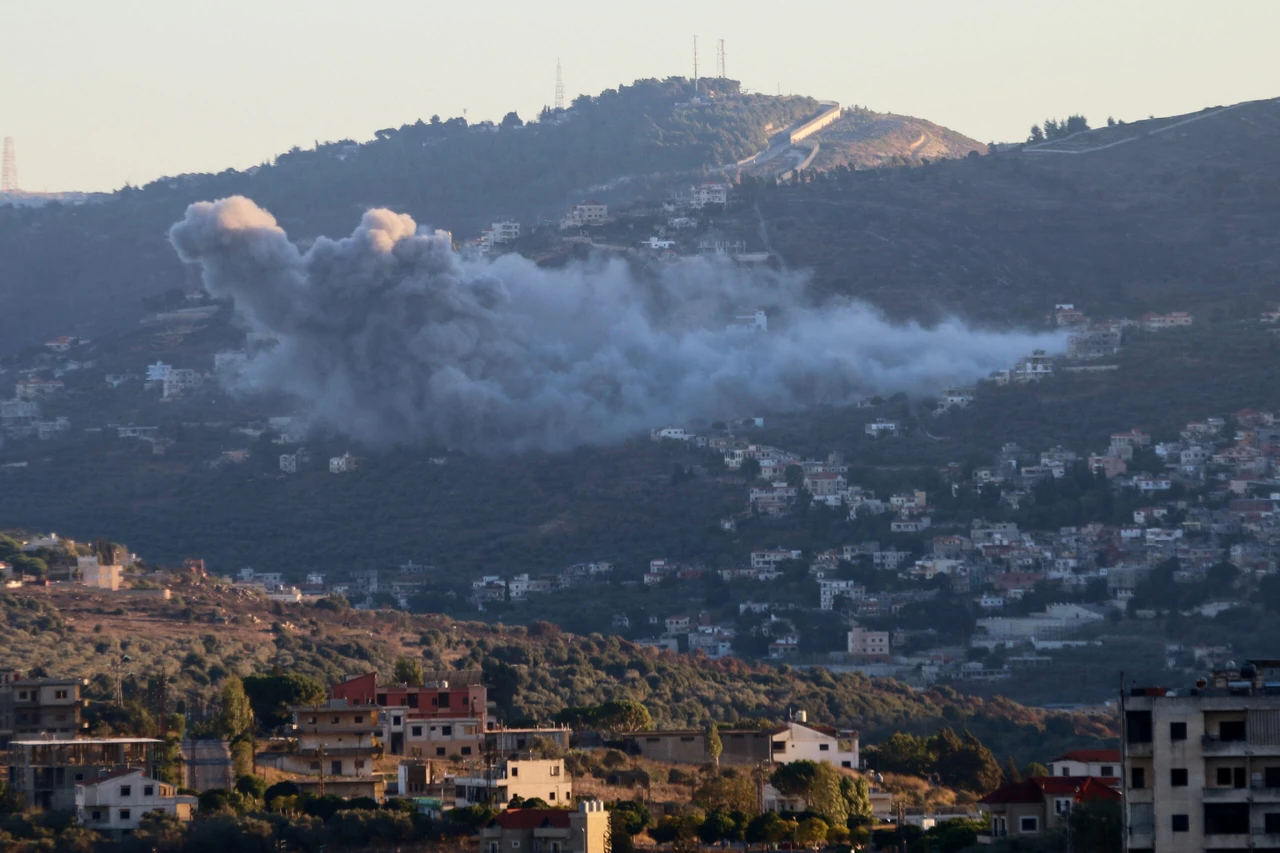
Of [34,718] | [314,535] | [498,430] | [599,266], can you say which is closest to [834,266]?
[599,266]

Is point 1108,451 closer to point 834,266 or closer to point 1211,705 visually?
point 834,266

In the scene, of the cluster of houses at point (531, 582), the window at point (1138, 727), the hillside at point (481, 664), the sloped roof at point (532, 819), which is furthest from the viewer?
the cluster of houses at point (531, 582)

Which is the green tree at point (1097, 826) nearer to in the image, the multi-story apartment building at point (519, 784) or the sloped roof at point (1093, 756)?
the sloped roof at point (1093, 756)

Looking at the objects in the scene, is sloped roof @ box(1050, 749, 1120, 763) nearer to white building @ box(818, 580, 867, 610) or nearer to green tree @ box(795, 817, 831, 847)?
green tree @ box(795, 817, 831, 847)

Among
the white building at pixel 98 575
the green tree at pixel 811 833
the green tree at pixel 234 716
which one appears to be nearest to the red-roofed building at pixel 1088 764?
the green tree at pixel 811 833

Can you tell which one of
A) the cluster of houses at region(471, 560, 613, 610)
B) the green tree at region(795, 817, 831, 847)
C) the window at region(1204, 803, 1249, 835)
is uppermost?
the cluster of houses at region(471, 560, 613, 610)

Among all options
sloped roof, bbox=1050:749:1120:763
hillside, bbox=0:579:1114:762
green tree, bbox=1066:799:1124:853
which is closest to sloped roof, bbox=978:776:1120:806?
green tree, bbox=1066:799:1124:853

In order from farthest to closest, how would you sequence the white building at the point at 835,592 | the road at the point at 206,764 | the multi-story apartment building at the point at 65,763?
the white building at the point at 835,592
the road at the point at 206,764
the multi-story apartment building at the point at 65,763

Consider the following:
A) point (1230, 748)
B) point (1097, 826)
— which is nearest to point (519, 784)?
point (1097, 826)
